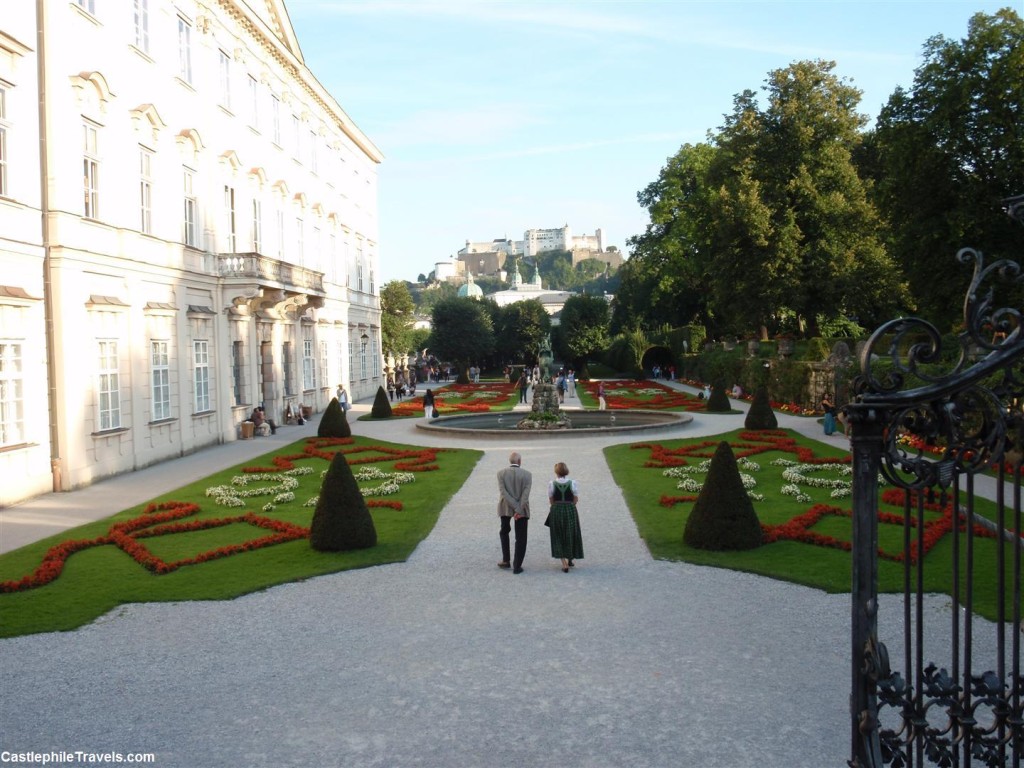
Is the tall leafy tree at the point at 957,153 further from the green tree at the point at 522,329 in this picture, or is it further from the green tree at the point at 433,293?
the green tree at the point at 433,293

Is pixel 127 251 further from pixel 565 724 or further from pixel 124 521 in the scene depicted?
pixel 565 724

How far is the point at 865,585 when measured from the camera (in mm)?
4523

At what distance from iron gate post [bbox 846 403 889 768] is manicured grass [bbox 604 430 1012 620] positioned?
5742mm

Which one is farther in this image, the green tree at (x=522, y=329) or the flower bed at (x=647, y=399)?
the green tree at (x=522, y=329)

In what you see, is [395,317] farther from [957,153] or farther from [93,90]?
[93,90]

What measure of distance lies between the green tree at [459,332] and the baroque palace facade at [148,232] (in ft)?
103

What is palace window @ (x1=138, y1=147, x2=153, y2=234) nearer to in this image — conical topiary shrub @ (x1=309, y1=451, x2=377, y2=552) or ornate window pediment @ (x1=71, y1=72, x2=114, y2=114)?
ornate window pediment @ (x1=71, y1=72, x2=114, y2=114)

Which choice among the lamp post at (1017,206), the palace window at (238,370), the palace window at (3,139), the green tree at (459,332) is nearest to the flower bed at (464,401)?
the palace window at (238,370)

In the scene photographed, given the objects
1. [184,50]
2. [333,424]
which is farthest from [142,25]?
[333,424]

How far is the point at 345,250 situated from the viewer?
44.7 meters

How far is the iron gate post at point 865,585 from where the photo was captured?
Answer: 14.4ft

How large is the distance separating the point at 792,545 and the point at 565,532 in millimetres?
3569

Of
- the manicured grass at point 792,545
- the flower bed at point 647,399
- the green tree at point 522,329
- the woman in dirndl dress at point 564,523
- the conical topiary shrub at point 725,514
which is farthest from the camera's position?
the green tree at point 522,329

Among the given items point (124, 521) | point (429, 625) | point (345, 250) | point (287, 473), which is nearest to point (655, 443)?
point (287, 473)
